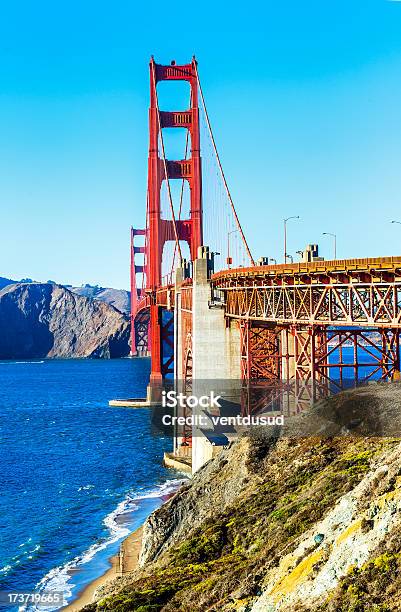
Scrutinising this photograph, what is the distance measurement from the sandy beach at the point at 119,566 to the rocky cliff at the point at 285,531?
362 centimetres

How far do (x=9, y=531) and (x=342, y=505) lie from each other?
2708cm

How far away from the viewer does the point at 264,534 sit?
67.6 feet

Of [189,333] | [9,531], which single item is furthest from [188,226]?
[9,531]

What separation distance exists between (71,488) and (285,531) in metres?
32.6

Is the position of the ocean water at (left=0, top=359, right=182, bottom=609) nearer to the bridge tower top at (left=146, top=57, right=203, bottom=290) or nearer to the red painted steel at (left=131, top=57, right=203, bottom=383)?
the red painted steel at (left=131, top=57, right=203, bottom=383)

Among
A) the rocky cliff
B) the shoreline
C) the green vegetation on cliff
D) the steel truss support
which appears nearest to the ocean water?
the shoreline

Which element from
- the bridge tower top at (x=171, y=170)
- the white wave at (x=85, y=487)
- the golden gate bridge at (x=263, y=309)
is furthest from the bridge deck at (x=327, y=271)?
the bridge tower top at (x=171, y=170)

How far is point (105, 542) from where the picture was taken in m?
37.1

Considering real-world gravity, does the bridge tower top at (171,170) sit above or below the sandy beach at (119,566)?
above

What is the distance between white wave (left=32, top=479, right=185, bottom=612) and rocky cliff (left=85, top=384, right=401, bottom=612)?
6.06 meters

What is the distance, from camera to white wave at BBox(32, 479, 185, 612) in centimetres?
3200

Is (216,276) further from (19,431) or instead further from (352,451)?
(19,431)

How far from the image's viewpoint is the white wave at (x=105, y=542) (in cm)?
3200

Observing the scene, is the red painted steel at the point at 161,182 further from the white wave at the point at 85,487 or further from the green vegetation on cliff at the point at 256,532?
the green vegetation on cliff at the point at 256,532
